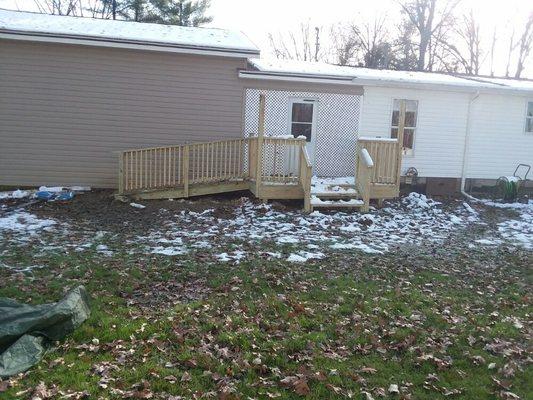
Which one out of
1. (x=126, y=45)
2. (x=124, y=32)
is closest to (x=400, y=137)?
(x=126, y=45)

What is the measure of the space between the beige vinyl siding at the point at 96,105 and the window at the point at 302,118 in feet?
5.22

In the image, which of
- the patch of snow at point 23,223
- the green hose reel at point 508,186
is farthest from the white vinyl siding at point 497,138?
the patch of snow at point 23,223

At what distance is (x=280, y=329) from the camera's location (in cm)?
477

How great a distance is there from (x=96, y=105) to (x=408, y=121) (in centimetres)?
846

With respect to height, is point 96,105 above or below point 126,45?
below

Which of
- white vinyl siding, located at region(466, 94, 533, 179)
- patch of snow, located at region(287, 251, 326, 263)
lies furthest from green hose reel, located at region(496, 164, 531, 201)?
patch of snow, located at region(287, 251, 326, 263)

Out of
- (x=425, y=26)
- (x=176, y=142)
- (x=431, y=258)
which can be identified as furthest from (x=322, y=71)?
(x=425, y=26)

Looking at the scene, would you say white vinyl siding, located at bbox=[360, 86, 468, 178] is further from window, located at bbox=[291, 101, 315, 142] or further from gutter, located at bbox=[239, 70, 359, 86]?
window, located at bbox=[291, 101, 315, 142]

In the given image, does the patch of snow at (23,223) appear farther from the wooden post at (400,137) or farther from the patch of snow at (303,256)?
the wooden post at (400,137)

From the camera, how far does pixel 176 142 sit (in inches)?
497

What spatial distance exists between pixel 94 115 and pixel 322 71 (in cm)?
594

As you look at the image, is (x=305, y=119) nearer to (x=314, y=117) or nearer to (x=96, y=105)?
(x=314, y=117)

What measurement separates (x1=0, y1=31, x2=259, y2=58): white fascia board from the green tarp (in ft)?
28.2

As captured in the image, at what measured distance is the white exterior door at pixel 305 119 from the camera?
43.7ft
